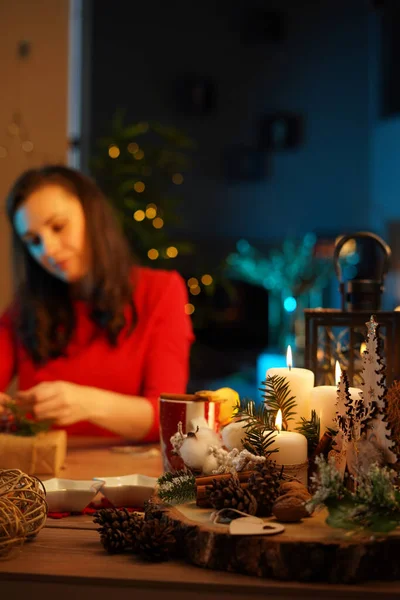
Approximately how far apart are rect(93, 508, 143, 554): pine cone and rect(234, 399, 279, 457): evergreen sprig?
0.55 feet

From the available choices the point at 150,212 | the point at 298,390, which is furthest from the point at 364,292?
the point at 150,212

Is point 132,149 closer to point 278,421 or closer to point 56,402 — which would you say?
point 56,402

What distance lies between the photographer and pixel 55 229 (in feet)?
6.30

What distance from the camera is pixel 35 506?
919 millimetres

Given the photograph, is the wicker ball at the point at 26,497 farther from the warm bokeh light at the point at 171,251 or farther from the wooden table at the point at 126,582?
the warm bokeh light at the point at 171,251

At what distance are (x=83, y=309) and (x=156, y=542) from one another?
1393 millimetres

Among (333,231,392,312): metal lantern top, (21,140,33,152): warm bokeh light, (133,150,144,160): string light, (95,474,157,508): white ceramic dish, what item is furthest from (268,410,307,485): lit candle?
(133,150,144,160): string light

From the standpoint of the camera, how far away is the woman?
77.4 inches

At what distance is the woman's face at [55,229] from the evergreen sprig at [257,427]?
3.36ft

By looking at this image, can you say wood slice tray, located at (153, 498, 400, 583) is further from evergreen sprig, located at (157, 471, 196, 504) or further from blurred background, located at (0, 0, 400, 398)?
blurred background, located at (0, 0, 400, 398)

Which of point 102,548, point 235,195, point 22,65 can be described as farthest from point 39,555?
point 235,195

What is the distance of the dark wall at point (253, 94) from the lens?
20.7ft

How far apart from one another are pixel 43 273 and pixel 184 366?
47 centimetres

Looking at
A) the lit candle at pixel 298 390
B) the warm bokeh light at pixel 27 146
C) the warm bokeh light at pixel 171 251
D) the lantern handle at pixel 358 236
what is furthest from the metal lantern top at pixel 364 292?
the warm bokeh light at pixel 171 251
